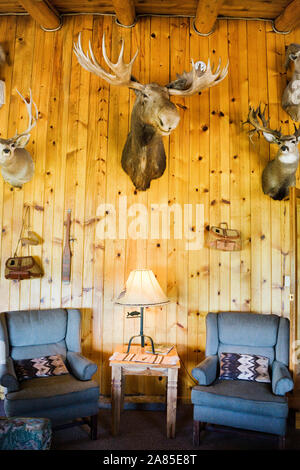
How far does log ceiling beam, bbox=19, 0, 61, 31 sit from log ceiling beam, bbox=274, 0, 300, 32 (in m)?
2.11

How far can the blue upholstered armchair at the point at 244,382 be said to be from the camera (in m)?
2.32

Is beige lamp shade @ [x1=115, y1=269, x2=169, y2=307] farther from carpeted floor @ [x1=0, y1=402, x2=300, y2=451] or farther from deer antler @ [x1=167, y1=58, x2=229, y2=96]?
deer antler @ [x1=167, y1=58, x2=229, y2=96]

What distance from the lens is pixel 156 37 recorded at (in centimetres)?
343

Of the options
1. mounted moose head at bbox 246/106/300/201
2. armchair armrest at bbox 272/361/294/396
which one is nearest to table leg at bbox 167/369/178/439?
armchair armrest at bbox 272/361/294/396

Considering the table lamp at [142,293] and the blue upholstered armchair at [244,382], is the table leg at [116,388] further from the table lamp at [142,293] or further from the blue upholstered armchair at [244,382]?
the blue upholstered armchair at [244,382]

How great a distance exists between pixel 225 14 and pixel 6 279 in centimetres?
328

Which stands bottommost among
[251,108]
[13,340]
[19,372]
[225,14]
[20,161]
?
Result: [19,372]

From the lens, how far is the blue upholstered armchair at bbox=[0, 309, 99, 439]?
7.69 feet

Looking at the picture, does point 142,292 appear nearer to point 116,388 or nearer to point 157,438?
point 116,388

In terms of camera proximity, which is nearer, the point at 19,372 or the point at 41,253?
the point at 19,372

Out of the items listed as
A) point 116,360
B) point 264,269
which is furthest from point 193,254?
point 116,360

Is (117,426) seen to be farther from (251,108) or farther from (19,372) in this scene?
(251,108)

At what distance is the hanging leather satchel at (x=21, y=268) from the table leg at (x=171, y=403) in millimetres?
1472
